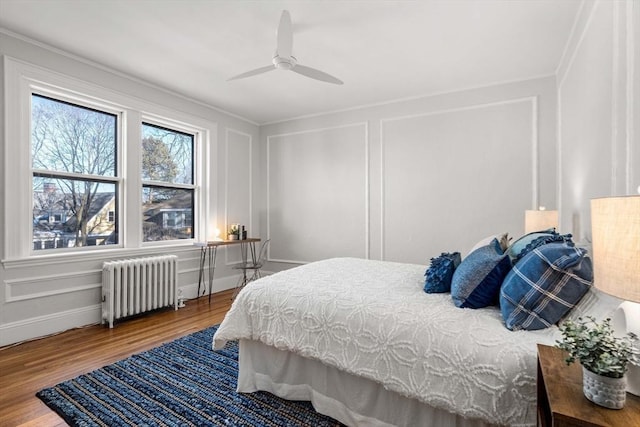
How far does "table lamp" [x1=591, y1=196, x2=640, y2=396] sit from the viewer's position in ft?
2.67

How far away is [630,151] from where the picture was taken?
5.07ft

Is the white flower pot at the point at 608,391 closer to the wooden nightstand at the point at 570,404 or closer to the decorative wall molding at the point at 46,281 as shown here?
the wooden nightstand at the point at 570,404

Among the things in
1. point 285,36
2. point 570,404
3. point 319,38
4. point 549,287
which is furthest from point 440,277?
point 319,38

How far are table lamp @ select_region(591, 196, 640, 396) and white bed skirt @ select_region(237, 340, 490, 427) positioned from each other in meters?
0.75

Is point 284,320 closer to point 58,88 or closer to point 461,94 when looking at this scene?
point 58,88

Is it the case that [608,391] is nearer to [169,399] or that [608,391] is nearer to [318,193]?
[169,399]

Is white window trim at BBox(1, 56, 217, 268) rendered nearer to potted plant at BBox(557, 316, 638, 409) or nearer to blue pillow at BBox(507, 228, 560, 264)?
blue pillow at BBox(507, 228, 560, 264)

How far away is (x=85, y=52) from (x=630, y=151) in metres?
4.26

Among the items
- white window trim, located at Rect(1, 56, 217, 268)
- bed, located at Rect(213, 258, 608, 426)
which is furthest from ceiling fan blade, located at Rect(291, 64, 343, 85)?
white window trim, located at Rect(1, 56, 217, 268)

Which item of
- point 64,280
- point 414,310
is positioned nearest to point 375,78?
point 414,310

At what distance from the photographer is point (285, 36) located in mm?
2465

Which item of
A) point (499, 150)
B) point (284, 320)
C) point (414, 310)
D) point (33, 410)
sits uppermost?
point (499, 150)

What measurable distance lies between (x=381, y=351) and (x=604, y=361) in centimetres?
89

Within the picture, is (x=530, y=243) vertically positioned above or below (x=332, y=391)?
above
